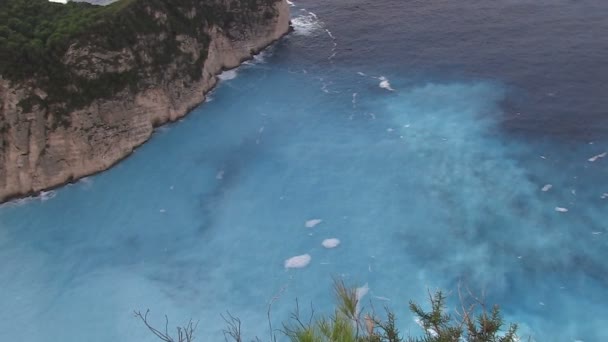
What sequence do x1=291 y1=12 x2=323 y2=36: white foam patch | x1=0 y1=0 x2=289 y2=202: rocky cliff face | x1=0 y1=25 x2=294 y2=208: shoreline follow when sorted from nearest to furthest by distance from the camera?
x1=0 y1=0 x2=289 y2=202: rocky cliff face, x1=0 y1=25 x2=294 y2=208: shoreline, x1=291 y1=12 x2=323 y2=36: white foam patch

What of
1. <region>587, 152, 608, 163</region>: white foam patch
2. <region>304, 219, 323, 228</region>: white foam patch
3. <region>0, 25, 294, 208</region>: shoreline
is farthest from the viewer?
<region>587, 152, 608, 163</region>: white foam patch

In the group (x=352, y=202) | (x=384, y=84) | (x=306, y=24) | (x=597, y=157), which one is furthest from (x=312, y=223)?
(x=306, y=24)

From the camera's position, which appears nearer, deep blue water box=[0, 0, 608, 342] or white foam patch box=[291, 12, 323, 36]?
deep blue water box=[0, 0, 608, 342]

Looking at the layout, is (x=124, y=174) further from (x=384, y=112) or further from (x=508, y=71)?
(x=508, y=71)

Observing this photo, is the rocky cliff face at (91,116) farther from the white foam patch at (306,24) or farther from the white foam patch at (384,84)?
the white foam patch at (384,84)

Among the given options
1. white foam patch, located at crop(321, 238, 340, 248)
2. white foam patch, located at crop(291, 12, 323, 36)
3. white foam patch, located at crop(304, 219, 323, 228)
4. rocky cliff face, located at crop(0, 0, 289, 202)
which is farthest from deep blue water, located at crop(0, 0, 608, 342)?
white foam patch, located at crop(291, 12, 323, 36)

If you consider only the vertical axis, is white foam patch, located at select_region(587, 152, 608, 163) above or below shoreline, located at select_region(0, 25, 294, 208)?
below

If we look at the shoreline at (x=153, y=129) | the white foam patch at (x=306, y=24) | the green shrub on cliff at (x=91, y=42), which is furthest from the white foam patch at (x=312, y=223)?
the white foam patch at (x=306, y=24)

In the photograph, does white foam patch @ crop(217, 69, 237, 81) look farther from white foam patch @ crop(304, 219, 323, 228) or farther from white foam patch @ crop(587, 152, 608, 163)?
white foam patch @ crop(587, 152, 608, 163)

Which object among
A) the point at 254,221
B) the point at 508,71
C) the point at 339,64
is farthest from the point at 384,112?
the point at 254,221
